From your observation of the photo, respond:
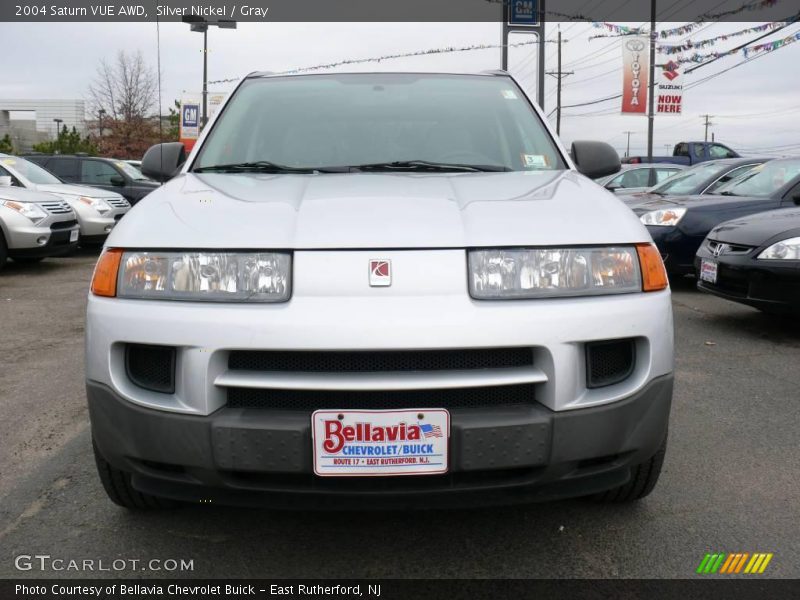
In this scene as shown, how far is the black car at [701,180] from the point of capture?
28.1ft

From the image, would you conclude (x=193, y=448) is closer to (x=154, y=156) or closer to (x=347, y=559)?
(x=347, y=559)

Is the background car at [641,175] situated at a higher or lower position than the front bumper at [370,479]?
higher

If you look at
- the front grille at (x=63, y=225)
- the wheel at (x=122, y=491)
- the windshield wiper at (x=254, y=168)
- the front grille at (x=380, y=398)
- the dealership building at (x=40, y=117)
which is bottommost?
the wheel at (x=122, y=491)

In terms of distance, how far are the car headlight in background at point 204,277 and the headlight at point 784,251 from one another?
4.32 metres

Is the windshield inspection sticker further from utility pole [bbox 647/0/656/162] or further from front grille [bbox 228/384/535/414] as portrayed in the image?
utility pole [bbox 647/0/656/162]

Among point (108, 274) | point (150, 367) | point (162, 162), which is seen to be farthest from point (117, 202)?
point (150, 367)

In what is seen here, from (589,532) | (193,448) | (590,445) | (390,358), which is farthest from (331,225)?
(589,532)

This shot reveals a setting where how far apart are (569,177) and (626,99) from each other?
20.1 meters

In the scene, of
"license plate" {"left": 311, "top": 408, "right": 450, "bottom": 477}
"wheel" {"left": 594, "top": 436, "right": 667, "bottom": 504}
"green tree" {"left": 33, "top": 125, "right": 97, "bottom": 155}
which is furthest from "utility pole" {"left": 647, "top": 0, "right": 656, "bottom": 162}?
"green tree" {"left": 33, "top": 125, "right": 97, "bottom": 155}

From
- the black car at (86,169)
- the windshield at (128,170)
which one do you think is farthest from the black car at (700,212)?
the windshield at (128,170)

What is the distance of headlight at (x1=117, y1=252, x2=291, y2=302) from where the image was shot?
1953 millimetres

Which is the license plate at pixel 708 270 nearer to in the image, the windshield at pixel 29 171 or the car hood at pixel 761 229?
the car hood at pixel 761 229

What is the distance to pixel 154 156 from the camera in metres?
3.34

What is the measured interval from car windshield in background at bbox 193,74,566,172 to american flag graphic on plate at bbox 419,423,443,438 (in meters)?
1.32
